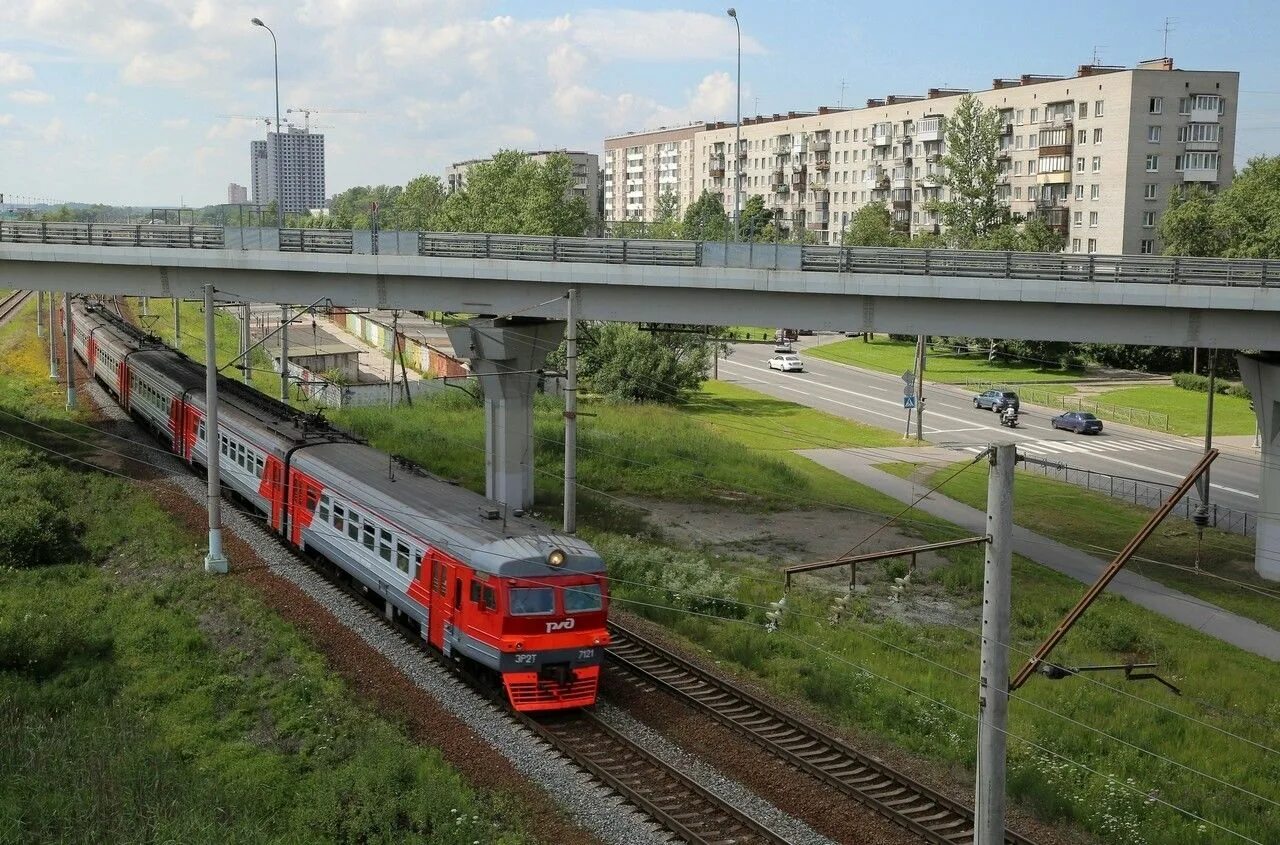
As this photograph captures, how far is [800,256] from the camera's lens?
29.0m

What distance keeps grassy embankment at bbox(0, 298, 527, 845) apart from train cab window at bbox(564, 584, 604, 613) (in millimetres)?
2935

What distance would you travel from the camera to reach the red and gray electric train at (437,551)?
17.4m

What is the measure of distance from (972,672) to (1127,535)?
614 inches

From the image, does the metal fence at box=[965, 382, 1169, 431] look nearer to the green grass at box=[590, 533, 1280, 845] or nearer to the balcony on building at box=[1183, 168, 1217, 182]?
the balcony on building at box=[1183, 168, 1217, 182]

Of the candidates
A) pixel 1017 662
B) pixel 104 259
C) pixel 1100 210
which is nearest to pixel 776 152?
pixel 1100 210

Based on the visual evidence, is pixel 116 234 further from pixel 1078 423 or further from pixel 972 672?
pixel 1078 423

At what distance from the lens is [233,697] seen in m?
18.3

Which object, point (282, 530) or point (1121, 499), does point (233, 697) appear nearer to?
point (282, 530)

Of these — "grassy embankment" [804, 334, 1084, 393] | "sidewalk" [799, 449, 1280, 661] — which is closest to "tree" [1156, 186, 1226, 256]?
"grassy embankment" [804, 334, 1084, 393]

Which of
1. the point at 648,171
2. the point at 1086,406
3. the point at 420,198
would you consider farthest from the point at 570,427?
the point at 648,171

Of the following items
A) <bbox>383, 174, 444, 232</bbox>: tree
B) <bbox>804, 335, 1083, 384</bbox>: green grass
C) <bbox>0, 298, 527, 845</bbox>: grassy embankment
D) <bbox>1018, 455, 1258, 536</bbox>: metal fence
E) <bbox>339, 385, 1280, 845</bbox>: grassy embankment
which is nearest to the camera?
<bbox>0, 298, 527, 845</bbox>: grassy embankment

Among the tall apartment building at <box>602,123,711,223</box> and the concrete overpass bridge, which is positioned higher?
the tall apartment building at <box>602,123,711,223</box>

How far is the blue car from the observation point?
54.1 m

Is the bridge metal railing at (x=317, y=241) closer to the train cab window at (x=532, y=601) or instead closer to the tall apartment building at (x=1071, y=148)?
the train cab window at (x=532, y=601)
